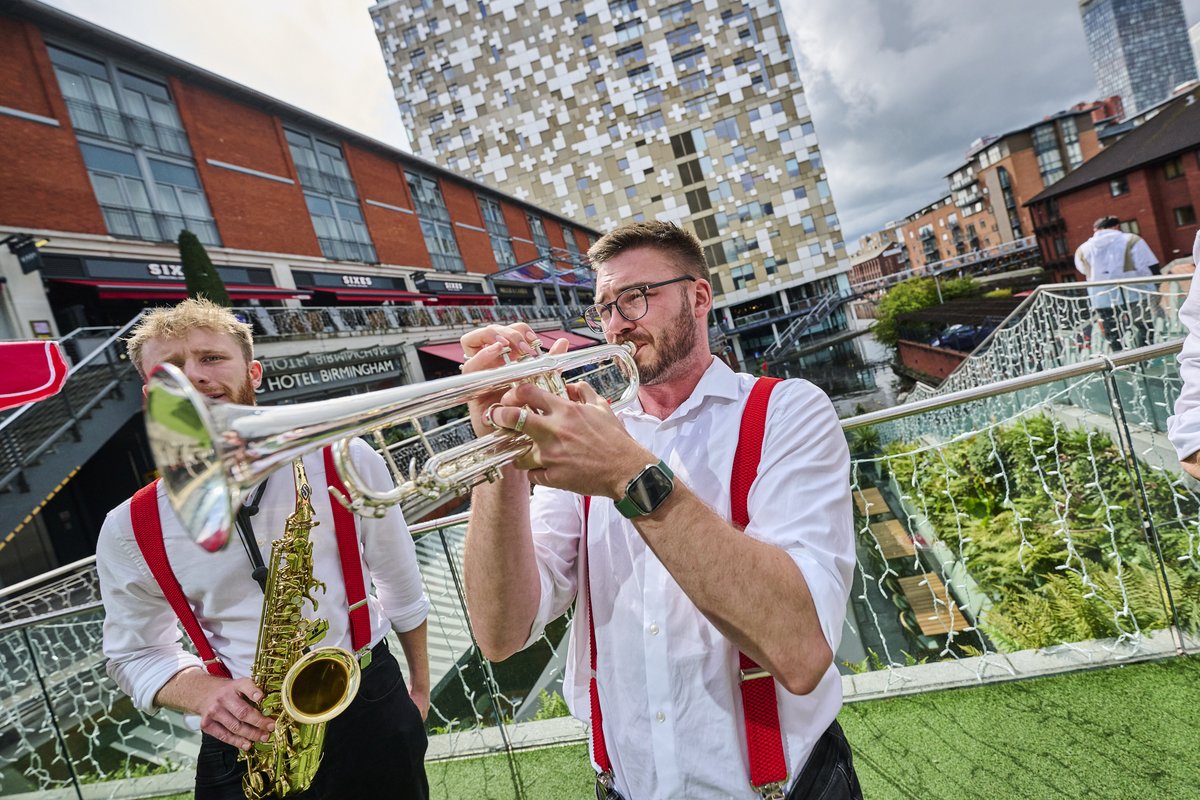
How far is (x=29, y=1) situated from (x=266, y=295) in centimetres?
754

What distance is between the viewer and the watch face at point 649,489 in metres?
1.04

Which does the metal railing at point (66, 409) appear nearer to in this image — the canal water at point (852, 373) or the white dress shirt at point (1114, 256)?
the white dress shirt at point (1114, 256)

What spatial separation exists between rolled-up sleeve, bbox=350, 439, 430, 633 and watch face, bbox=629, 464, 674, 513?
3.56 feet

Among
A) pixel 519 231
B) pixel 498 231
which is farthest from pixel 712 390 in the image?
pixel 519 231

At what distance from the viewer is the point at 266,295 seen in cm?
1691

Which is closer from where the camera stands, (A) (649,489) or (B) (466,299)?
(A) (649,489)

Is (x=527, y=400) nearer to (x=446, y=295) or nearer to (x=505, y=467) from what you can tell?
(x=505, y=467)

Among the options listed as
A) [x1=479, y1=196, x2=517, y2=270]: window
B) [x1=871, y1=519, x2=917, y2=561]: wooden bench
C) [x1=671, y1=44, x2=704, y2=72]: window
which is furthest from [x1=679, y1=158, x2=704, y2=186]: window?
[x1=871, y1=519, x2=917, y2=561]: wooden bench

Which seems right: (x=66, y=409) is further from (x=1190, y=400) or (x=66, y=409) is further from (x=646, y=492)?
(x=1190, y=400)

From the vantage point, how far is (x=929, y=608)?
187 inches

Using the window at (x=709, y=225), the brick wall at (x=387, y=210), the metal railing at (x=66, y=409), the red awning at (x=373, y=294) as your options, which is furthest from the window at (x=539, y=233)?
the metal railing at (x=66, y=409)

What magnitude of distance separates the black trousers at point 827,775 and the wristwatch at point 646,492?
766 millimetres

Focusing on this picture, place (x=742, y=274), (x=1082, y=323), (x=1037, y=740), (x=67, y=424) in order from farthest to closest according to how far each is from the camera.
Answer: (x=742, y=274) → (x=67, y=424) → (x=1082, y=323) → (x=1037, y=740)

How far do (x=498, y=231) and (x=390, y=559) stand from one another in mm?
32469
